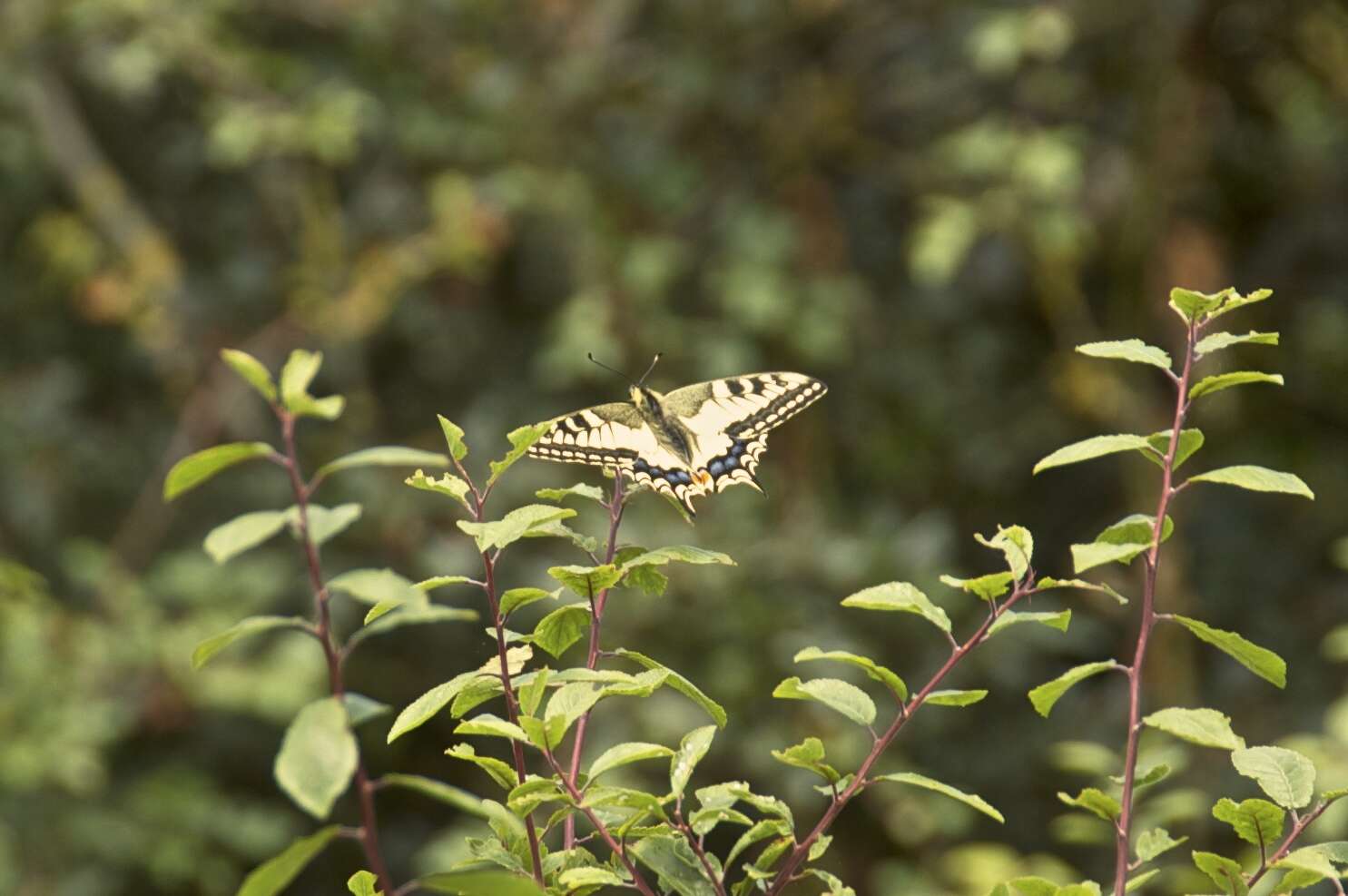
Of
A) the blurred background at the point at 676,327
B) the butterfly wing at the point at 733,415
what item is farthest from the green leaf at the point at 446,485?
the blurred background at the point at 676,327

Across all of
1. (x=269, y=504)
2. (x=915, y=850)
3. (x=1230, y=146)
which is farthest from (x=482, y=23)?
(x=915, y=850)

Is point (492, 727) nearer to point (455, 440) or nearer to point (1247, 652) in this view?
point (455, 440)

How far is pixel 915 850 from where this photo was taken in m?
3.42

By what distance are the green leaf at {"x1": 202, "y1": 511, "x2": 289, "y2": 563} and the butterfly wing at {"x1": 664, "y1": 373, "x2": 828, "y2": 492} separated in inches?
40.8

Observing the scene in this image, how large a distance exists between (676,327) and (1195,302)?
2.71 metres

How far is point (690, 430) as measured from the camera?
1.81 meters

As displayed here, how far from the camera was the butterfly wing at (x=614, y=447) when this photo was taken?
4.95 feet

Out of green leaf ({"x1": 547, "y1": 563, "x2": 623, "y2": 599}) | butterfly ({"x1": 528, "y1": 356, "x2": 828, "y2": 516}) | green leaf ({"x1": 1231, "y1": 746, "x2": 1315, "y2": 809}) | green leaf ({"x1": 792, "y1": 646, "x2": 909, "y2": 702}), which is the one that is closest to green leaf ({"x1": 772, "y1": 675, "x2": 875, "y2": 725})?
green leaf ({"x1": 792, "y1": 646, "x2": 909, "y2": 702})

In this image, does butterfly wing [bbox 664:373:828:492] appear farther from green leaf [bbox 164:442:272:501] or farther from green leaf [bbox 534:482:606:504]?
green leaf [bbox 164:442:272:501]

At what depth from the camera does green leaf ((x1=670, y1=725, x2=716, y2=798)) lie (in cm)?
87

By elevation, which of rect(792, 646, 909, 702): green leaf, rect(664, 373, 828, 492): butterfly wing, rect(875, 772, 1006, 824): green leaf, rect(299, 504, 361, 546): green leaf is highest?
rect(299, 504, 361, 546): green leaf

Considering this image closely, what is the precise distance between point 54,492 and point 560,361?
149cm

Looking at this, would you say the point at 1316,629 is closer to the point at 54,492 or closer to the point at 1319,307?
the point at 1319,307

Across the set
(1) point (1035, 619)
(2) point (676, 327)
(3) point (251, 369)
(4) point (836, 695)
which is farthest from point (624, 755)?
(2) point (676, 327)
